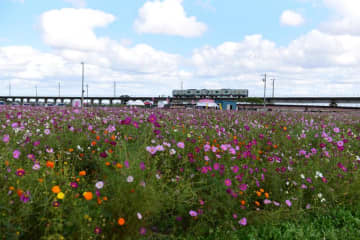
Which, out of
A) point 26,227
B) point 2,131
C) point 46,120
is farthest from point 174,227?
point 46,120

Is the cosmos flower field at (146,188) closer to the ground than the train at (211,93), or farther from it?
closer to the ground

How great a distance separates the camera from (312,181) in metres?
4.63

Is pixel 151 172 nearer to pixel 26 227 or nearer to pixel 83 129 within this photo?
pixel 26 227

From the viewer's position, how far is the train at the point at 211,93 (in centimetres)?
9044

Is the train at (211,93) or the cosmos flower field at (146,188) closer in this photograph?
the cosmos flower field at (146,188)

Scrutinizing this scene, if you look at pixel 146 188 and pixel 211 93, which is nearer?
pixel 146 188

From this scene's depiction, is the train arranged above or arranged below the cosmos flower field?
above

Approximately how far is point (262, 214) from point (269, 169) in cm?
93

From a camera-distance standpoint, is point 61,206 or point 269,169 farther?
point 269,169

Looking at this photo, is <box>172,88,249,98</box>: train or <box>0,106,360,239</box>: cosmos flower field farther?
<box>172,88,249,98</box>: train

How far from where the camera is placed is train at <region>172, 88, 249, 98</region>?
3561 inches

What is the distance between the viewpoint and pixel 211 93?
9369cm

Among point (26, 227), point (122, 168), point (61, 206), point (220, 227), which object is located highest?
point (122, 168)

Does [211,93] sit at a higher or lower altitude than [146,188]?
Result: higher
